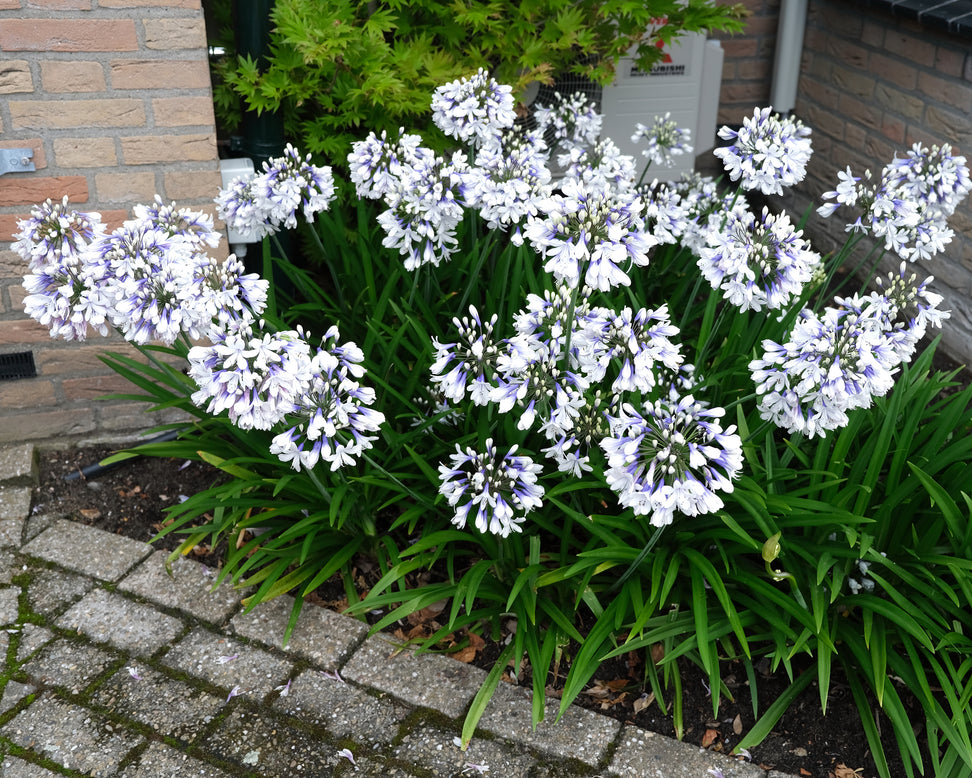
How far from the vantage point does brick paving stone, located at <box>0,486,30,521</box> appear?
3033 mm

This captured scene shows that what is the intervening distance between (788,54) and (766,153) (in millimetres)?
2448

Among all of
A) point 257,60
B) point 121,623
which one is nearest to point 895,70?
point 257,60

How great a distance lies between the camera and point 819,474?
2475 mm

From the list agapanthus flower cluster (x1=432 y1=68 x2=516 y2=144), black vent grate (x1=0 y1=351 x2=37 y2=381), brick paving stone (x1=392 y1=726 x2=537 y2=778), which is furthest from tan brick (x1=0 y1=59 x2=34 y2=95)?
brick paving stone (x1=392 y1=726 x2=537 y2=778)

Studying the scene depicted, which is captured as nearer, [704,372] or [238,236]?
[704,372]

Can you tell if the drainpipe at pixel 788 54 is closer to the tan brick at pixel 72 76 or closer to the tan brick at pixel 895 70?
the tan brick at pixel 895 70

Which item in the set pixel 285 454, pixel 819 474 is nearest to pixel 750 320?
pixel 819 474

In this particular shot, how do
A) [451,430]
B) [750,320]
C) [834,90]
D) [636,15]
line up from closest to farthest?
[451,430] → [750,320] → [636,15] → [834,90]

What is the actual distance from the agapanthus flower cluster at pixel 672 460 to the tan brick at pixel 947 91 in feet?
8.78

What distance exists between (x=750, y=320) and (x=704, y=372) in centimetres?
39

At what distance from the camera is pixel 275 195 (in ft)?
8.86

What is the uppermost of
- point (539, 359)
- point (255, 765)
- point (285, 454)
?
point (539, 359)

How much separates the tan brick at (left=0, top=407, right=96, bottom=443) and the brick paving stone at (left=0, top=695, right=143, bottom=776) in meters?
1.25

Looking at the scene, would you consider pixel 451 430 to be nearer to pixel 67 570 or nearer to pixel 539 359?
pixel 539 359
